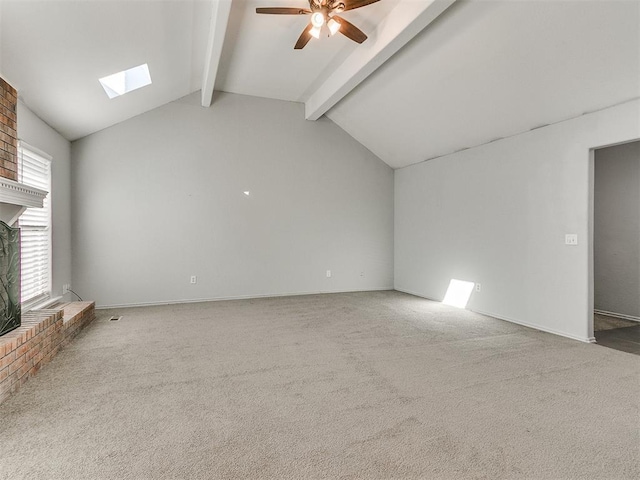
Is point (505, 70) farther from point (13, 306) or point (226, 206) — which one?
point (13, 306)

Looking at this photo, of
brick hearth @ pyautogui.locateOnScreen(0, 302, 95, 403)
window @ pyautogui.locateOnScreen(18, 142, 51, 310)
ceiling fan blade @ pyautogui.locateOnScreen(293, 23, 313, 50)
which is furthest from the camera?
window @ pyautogui.locateOnScreen(18, 142, 51, 310)

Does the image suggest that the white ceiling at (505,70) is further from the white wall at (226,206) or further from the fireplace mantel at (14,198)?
the fireplace mantel at (14,198)

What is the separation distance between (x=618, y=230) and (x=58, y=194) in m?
7.55

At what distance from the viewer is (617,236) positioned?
15.5 ft

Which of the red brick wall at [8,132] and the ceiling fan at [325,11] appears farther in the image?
the ceiling fan at [325,11]

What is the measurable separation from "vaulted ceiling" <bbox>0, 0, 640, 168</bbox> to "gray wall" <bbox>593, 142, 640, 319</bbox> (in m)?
1.77

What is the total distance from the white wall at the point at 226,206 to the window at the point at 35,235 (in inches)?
30.0

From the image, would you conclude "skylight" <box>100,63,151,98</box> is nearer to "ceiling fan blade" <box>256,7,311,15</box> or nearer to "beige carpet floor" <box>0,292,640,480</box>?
"ceiling fan blade" <box>256,7,311,15</box>

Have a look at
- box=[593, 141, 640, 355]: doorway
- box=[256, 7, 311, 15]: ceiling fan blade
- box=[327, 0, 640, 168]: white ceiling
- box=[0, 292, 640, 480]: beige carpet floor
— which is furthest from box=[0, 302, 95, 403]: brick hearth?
box=[593, 141, 640, 355]: doorway

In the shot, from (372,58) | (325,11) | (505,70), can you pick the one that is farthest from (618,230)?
(325,11)

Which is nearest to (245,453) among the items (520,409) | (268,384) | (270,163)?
(268,384)

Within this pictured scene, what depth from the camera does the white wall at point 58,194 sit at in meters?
3.91

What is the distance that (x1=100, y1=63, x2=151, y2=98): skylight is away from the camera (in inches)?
166

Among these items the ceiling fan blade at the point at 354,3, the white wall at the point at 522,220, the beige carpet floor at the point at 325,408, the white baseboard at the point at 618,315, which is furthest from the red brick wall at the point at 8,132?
the white baseboard at the point at 618,315
